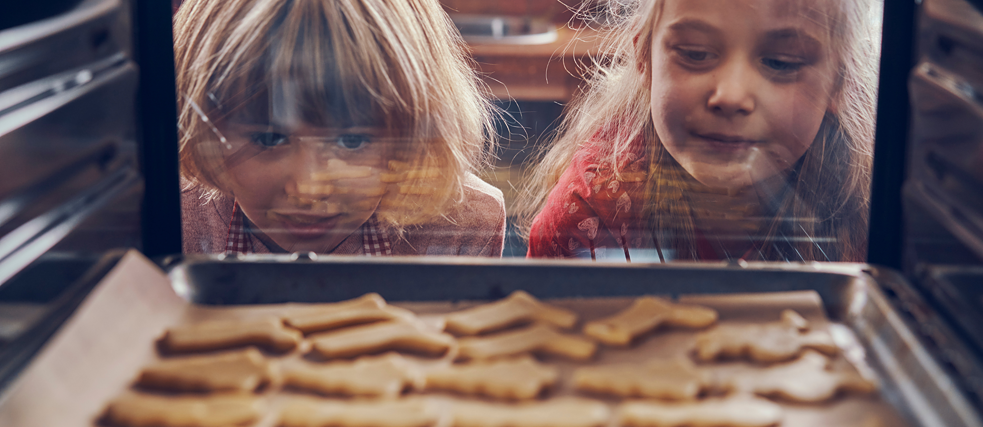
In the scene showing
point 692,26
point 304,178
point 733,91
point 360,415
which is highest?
point 692,26

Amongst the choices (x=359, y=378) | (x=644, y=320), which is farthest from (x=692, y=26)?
(x=359, y=378)

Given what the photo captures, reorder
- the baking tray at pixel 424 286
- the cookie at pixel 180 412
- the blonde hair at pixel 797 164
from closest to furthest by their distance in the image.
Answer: the cookie at pixel 180 412 → the baking tray at pixel 424 286 → the blonde hair at pixel 797 164

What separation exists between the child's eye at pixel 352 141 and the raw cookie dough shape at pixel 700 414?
25.6 inches

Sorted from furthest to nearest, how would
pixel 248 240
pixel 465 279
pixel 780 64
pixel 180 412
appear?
pixel 248 240, pixel 780 64, pixel 465 279, pixel 180 412

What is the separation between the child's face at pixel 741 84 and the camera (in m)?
1.12

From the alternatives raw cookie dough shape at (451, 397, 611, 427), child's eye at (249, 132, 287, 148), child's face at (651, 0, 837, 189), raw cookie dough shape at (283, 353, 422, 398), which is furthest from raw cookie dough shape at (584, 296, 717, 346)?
child's eye at (249, 132, 287, 148)

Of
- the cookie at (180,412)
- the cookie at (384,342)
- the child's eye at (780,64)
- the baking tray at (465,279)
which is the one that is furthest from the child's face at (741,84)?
the cookie at (180,412)

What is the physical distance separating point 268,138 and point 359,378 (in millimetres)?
529

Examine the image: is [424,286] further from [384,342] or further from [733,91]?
[733,91]

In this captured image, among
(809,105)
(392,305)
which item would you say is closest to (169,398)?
(392,305)

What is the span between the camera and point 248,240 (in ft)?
4.09

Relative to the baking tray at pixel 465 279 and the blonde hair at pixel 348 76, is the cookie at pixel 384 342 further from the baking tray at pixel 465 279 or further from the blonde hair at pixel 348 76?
the blonde hair at pixel 348 76

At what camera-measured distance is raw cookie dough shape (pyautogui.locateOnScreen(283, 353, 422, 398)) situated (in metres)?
0.77

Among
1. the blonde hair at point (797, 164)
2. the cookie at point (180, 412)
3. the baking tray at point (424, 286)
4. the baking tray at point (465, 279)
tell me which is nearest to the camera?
the cookie at point (180, 412)
